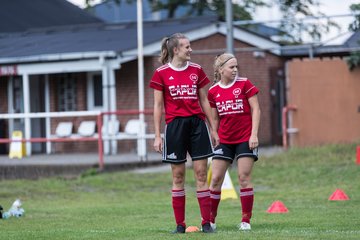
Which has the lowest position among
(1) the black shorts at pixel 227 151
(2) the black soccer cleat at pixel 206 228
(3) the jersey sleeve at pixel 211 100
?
(2) the black soccer cleat at pixel 206 228

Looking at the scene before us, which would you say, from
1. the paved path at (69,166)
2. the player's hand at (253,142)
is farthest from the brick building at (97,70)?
the player's hand at (253,142)

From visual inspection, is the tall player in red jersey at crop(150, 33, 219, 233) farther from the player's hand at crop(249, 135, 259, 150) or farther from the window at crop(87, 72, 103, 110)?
the window at crop(87, 72, 103, 110)

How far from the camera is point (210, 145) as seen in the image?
410 inches

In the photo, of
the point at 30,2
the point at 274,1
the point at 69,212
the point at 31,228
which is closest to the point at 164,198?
the point at 69,212

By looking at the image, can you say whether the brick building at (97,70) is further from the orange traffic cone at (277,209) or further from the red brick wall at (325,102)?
the orange traffic cone at (277,209)

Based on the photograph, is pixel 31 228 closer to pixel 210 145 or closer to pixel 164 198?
pixel 210 145

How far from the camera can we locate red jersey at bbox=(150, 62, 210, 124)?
10.3m

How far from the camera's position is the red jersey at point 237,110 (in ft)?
35.2

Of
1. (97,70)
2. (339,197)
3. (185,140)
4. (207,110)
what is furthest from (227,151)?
(97,70)

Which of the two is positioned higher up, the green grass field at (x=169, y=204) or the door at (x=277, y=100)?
the door at (x=277, y=100)

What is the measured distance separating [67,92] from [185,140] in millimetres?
20360

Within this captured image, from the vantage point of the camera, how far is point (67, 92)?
30.4 m

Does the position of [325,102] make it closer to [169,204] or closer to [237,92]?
[169,204]

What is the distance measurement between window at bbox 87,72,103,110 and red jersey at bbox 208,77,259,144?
19134mm
